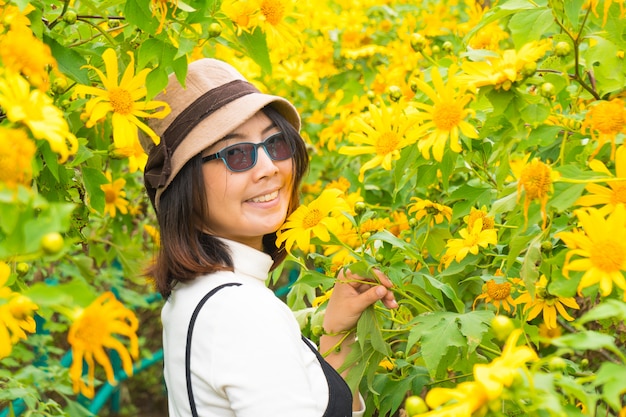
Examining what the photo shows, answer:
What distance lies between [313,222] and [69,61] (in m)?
0.55

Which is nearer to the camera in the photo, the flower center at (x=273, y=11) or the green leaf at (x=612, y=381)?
the green leaf at (x=612, y=381)

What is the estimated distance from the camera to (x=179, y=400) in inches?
60.6

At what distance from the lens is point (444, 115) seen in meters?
1.40

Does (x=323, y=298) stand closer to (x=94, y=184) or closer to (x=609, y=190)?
(x=94, y=184)

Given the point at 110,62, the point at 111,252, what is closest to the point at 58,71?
the point at 110,62

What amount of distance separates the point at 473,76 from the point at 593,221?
0.34 meters

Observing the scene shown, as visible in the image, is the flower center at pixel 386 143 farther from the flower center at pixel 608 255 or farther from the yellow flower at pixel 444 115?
the flower center at pixel 608 255

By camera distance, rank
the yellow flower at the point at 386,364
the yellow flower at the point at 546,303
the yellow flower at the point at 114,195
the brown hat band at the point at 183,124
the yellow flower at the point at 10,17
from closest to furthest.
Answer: the yellow flower at the point at 10,17, the yellow flower at the point at 546,303, the brown hat band at the point at 183,124, the yellow flower at the point at 386,364, the yellow flower at the point at 114,195

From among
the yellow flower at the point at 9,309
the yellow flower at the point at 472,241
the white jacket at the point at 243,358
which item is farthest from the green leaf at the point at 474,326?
the yellow flower at the point at 9,309

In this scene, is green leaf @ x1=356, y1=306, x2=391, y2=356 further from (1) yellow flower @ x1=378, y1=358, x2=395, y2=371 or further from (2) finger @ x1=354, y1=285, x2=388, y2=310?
(1) yellow flower @ x1=378, y1=358, x2=395, y2=371

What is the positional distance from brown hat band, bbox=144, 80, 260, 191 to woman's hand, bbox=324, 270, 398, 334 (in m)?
0.41

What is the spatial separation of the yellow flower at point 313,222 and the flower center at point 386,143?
122 mm

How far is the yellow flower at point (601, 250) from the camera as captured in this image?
111 cm

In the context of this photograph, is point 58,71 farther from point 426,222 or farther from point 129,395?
point 129,395
